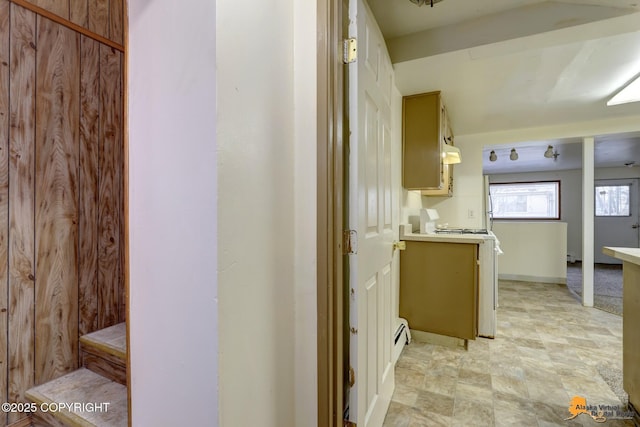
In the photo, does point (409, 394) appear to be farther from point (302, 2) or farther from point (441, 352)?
point (302, 2)

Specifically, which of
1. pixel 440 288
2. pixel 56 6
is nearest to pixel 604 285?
pixel 440 288

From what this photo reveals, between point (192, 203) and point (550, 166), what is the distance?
308 inches

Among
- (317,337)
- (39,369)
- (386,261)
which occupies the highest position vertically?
(386,261)

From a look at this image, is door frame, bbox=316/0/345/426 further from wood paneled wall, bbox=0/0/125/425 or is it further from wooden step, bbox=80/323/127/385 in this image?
wood paneled wall, bbox=0/0/125/425

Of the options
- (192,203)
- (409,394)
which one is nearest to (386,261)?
(409,394)

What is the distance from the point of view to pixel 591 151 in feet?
11.5

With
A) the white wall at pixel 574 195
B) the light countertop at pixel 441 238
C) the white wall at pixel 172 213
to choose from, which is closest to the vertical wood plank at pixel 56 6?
the white wall at pixel 172 213

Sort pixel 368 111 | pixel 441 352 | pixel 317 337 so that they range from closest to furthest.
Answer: pixel 317 337 → pixel 368 111 → pixel 441 352

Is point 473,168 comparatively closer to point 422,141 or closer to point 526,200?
point 422,141

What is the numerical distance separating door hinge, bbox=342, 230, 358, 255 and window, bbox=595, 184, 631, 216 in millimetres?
8745

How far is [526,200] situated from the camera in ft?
23.6

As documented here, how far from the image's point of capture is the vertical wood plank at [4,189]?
4.26 ft

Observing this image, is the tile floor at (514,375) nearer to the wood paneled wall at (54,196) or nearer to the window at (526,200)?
the wood paneled wall at (54,196)

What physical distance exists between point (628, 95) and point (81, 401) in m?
4.74
